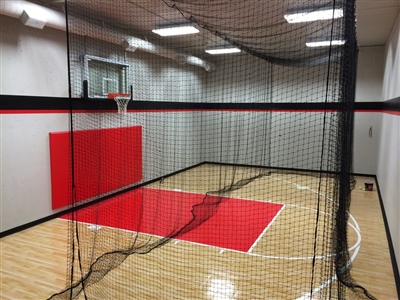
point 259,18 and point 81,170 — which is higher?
point 259,18

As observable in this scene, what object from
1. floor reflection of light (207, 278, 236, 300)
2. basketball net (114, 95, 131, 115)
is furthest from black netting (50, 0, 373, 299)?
basketball net (114, 95, 131, 115)

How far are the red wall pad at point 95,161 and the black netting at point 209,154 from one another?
3 centimetres

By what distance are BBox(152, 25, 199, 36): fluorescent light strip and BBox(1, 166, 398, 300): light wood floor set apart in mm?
2963

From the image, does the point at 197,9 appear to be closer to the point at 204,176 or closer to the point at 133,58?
the point at 133,58

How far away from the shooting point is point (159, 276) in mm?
3006

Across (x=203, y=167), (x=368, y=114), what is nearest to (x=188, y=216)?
(x=203, y=167)

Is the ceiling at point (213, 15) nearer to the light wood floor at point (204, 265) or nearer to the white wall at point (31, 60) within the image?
the white wall at point (31, 60)

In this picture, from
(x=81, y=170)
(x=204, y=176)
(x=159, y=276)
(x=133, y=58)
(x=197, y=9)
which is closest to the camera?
(x=159, y=276)

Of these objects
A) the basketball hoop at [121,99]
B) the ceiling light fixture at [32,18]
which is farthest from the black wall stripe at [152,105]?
the ceiling light fixture at [32,18]

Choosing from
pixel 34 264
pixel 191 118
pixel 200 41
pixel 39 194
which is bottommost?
pixel 34 264

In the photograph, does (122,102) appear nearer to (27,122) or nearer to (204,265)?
(27,122)

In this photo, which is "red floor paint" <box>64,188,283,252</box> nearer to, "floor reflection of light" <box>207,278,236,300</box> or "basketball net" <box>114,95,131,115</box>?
"floor reflection of light" <box>207,278,236,300</box>

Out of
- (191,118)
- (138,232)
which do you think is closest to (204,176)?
(191,118)

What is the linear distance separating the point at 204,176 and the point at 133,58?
304cm
